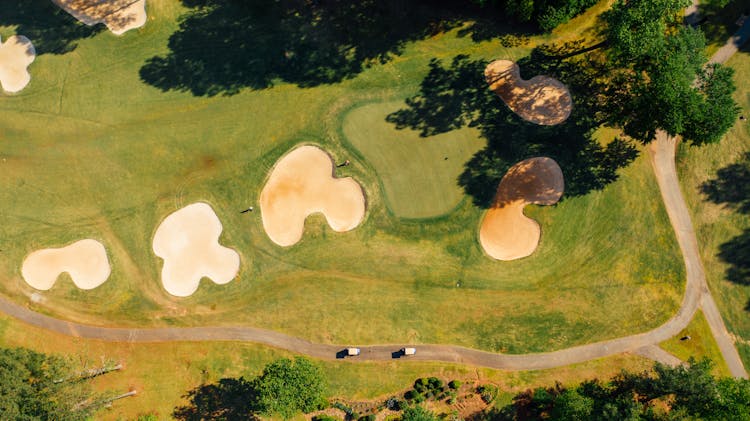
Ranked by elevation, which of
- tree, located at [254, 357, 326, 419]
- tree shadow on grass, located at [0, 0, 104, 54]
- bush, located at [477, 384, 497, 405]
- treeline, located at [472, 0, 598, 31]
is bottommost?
bush, located at [477, 384, 497, 405]

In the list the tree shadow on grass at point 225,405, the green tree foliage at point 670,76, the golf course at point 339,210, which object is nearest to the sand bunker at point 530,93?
the golf course at point 339,210

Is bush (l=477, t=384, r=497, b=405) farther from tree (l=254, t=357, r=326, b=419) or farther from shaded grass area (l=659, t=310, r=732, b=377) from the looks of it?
shaded grass area (l=659, t=310, r=732, b=377)

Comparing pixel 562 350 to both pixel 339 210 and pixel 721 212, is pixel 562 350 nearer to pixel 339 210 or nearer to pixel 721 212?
pixel 721 212

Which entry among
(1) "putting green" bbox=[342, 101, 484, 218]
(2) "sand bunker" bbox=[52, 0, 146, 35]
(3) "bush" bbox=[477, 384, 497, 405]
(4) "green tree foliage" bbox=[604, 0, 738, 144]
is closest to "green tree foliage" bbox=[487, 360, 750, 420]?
(3) "bush" bbox=[477, 384, 497, 405]

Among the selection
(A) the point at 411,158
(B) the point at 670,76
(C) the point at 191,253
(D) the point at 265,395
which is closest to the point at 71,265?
(C) the point at 191,253

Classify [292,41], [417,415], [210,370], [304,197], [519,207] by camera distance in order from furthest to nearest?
[292,41] < [304,197] < [519,207] < [210,370] < [417,415]

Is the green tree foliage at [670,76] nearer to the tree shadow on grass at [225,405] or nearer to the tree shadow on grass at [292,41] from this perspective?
the tree shadow on grass at [292,41]

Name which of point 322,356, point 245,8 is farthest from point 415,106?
point 322,356
